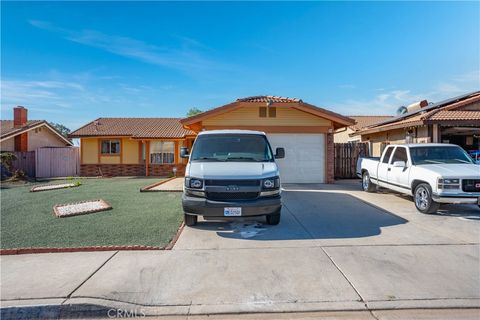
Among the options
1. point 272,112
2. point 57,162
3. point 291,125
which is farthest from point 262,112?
point 57,162

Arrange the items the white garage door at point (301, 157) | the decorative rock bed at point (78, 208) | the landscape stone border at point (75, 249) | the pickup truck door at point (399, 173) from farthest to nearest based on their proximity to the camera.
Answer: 1. the white garage door at point (301, 157)
2. the pickup truck door at point (399, 173)
3. the decorative rock bed at point (78, 208)
4. the landscape stone border at point (75, 249)

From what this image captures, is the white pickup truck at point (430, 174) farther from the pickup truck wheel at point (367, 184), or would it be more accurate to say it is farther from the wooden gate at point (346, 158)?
the wooden gate at point (346, 158)

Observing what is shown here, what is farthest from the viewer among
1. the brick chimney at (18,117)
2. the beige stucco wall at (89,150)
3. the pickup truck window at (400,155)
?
the brick chimney at (18,117)

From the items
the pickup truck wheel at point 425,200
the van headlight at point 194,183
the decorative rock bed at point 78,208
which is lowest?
the decorative rock bed at point 78,208

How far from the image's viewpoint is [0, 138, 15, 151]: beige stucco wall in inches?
812

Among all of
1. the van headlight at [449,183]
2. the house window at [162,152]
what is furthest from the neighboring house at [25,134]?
the van headlight at [449,183]

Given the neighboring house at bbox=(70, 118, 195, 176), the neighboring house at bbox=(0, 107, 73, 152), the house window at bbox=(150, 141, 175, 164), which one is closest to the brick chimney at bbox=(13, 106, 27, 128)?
the neighboring house at bbox=(0, 107, 73, 152)

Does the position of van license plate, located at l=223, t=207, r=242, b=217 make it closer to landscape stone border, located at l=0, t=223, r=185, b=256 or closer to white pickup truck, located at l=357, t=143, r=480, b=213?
landscape stone border, located at l=0, t=223, r=185, b=256

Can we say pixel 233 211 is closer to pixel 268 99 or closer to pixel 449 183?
pixel 449 183

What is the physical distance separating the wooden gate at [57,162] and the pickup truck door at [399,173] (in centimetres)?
2059

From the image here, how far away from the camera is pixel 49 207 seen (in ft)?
28.0

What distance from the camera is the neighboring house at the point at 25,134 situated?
20966 millimetres

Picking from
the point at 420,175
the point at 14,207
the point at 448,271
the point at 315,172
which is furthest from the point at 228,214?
the point at 315,172

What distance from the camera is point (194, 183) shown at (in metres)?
5.63
